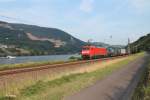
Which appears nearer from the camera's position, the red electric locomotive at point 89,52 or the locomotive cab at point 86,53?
the locomotive cab at point 86,53

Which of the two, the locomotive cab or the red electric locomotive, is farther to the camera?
the red electric locomotive

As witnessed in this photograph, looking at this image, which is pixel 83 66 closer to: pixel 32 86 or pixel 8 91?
pixel 32 86

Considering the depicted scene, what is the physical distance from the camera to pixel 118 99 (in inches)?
720

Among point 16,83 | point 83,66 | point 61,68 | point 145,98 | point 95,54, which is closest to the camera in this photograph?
point 145,98

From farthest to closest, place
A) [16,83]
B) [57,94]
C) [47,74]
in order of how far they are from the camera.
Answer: [47,74] → [16,83] → [57,94]

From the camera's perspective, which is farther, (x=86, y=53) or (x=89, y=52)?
(x=86, y=53)

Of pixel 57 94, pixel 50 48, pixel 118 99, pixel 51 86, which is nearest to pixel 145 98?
pixel 118 99

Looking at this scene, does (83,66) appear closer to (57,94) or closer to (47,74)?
(47,74)

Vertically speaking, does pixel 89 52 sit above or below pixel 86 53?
above

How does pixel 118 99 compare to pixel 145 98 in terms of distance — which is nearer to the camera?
pixel 145 98

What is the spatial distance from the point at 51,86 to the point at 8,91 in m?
3.52

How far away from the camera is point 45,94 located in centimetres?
1841

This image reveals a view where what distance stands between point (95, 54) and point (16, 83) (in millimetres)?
56337

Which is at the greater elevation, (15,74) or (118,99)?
(15,74)
